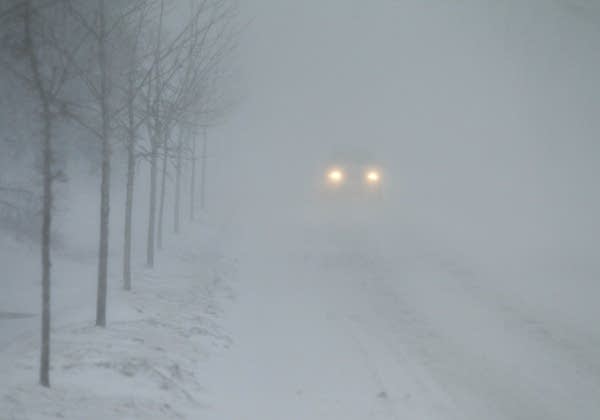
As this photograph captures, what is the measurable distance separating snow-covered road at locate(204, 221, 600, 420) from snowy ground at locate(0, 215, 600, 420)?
0.03 m

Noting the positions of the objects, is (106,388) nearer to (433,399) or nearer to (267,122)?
(433,399)

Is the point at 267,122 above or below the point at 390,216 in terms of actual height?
above

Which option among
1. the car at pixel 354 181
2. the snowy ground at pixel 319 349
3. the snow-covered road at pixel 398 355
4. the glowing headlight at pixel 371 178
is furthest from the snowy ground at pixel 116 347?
the glowing headlight at pixel 371 178

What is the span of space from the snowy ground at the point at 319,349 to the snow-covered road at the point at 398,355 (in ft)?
0.10

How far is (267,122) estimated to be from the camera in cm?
9275

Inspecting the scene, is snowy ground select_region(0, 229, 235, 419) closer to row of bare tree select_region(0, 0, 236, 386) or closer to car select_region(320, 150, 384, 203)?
row of bare tree select_region(0, 0, 236, 386)

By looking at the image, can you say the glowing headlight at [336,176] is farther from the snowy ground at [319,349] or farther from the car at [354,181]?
the snowy ground at [319,349]

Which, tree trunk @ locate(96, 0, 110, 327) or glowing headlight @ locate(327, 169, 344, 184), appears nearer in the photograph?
tree trunk @ locate(96, 0, 110, 327)

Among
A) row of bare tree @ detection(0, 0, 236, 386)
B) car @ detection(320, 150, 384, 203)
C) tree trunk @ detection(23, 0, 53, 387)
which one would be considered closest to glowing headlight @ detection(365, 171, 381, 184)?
car @ detection(320, 150, 384, 203)

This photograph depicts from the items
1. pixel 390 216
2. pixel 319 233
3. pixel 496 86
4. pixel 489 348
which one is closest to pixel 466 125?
pixel 496 86

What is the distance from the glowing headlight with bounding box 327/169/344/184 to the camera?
34312 mm

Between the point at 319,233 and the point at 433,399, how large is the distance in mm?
15136

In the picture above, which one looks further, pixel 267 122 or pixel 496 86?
pixel 267 122

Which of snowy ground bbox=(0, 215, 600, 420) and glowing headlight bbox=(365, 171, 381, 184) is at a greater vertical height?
glowing headlight bbox=(365, 171, 381, 184)
